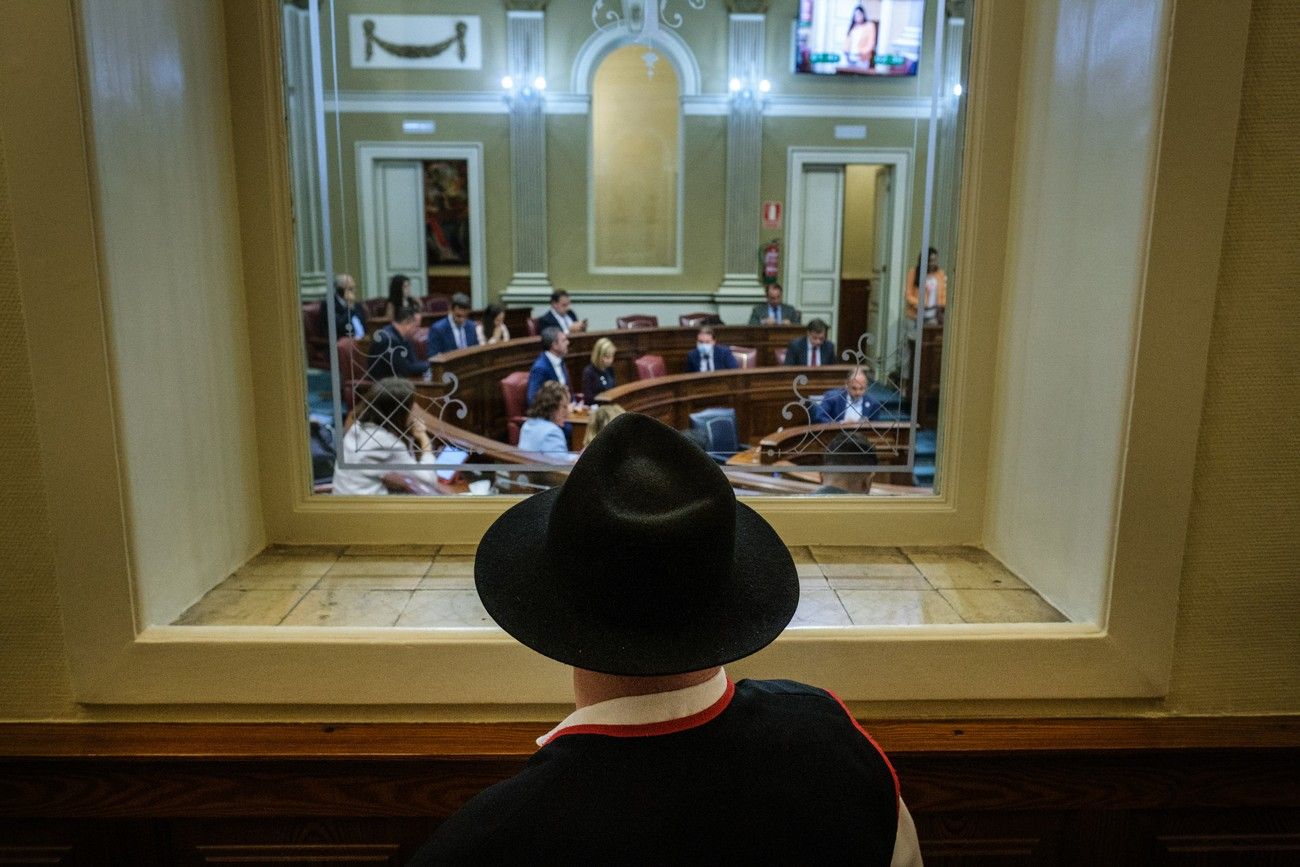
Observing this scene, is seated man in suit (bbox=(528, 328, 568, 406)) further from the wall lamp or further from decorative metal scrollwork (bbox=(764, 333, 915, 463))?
the wall lamp

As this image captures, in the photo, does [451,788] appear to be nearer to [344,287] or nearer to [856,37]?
[344,287]

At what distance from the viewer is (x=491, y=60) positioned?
7887 millimetres

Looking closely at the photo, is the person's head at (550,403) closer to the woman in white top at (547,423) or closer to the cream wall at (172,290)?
the woman in white top at (547,423)

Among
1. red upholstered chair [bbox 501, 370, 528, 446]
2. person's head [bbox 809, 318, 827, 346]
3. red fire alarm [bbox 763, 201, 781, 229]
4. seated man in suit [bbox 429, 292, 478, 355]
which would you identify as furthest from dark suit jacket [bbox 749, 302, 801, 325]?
red upholstered chair [bbox 501, 370, 528, 446]

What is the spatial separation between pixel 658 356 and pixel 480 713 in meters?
5.92

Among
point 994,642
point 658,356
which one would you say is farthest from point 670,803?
point 658,356

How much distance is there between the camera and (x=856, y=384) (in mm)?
2230

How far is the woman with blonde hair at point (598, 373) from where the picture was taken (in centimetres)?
593

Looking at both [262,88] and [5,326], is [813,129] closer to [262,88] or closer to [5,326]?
[262,88]

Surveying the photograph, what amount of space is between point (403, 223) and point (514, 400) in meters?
4.34

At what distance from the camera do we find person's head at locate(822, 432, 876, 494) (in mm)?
2109

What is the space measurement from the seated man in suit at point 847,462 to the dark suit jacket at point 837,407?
6cm

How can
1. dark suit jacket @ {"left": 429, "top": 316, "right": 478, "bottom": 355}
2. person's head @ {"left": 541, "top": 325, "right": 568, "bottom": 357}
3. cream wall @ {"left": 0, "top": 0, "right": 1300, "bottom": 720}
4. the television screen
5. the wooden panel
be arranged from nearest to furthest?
cream wall @ {"left": 0, "top": 0, "right": 1300, "bottom": 720} → the wooden panel → the television screen → dark suit jacket @ {"left": 429, "top": 316, "right": 478, "bottom": 355} → person's head @ {"left": 541, "top": 325, "right": 568, "bottom": 357}

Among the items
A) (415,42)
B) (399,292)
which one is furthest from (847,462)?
(415,42)
